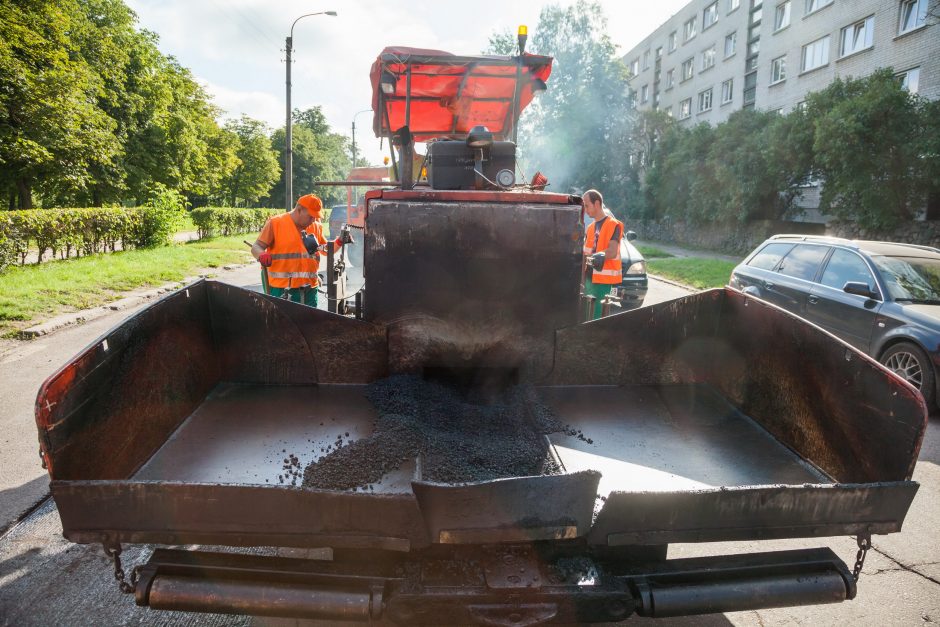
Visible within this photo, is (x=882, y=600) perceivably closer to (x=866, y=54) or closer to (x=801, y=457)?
(x=801, y=457)

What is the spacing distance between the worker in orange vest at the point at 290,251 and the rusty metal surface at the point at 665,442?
10.3 ft

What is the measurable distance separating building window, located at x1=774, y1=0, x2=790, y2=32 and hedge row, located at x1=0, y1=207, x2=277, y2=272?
27.7m

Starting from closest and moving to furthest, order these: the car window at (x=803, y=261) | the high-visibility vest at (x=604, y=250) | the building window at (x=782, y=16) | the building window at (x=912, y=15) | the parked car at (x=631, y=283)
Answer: the high-visibility vest at (x=604, y=250) < the car window at (x=803, y=261) < the parked car at (x=631, y=283) < the building window at (x=912, y=15) < the building window at (x=782, y=16)

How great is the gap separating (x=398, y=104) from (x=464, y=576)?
5355 mm

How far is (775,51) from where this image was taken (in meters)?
29.1

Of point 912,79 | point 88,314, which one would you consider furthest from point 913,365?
point 912,79

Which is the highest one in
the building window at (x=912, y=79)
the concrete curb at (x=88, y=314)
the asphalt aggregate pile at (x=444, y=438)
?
the building window at (x=912, y=79)

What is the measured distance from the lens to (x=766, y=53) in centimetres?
2984

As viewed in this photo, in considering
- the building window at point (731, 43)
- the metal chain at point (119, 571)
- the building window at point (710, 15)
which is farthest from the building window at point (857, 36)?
the metal chain at point (119, 571)

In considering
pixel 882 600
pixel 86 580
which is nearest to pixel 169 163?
pixel 86 580

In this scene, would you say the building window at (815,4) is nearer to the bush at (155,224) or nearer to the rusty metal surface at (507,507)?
the bush at (155,224)

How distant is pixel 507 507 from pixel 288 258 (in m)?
4.55

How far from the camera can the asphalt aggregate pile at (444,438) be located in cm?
264

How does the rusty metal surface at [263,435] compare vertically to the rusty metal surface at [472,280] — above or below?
below
